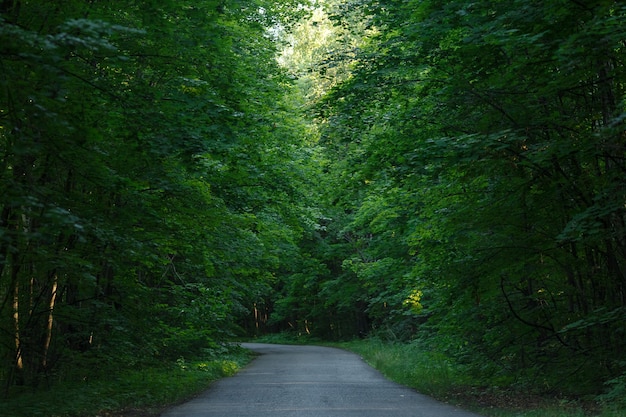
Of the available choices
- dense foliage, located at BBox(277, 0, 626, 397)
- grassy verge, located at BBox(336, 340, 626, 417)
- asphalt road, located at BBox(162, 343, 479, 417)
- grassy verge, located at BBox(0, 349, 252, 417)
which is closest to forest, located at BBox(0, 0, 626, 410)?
dense foliage, located at BBox(277, 0, 626, 397)

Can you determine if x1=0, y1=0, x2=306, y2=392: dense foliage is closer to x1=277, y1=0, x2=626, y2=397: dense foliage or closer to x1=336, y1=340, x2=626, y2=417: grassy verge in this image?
x1=277, y1=0, x2=626, y2=397: dense foliage

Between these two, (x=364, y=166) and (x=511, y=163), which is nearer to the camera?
(x=511, y=163)

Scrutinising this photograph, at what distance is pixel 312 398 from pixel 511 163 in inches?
237

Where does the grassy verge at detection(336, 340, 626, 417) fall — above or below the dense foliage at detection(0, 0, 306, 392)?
below

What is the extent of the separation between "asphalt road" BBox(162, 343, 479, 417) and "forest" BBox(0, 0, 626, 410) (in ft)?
6.94

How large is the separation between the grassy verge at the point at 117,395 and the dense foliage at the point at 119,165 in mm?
670

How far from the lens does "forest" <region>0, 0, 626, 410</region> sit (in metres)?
8.87

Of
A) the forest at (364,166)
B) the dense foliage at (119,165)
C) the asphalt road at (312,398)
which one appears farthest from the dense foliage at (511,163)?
the dense foliage at (119,165)

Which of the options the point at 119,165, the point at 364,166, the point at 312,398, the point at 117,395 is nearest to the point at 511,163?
the point at 364,166

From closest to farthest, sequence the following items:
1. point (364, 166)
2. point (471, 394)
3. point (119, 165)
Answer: point (119, 165) → point (471, 394) → point (364, 166)

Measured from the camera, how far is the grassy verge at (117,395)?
9.88 metres

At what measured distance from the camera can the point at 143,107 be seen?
9.64 meters

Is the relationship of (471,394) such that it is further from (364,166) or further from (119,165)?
Answer: (119,165)

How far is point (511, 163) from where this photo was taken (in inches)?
476
